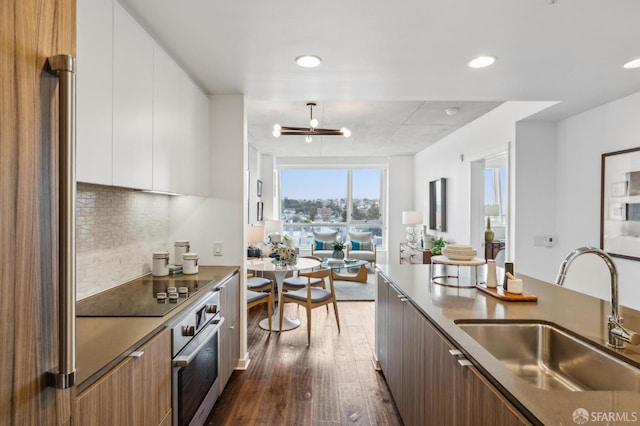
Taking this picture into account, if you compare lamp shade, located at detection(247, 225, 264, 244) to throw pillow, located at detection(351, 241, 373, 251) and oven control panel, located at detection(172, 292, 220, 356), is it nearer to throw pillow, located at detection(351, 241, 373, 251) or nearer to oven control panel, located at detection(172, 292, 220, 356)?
oven control panel, located at detection(172, 292, 220, 356)

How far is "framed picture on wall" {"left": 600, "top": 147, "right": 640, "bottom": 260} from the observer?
279cm

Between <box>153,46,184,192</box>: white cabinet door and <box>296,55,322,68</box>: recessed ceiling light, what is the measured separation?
31.3 inches

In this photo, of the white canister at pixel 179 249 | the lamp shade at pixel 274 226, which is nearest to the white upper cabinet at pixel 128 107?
the white canister at pixel 179 249

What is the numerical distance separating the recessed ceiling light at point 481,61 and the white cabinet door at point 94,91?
2036mm

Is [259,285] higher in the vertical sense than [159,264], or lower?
lower

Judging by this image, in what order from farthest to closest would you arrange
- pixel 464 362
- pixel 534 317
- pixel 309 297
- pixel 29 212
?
pixel 309 297
pixel 534 317
pixel 464 362
pixel 29 212

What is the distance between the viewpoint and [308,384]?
2.65m

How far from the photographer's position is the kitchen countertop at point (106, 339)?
3.45ft

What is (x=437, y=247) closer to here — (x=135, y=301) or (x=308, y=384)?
(x=308, y=384)

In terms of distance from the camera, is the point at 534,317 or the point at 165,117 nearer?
the point at 534,317

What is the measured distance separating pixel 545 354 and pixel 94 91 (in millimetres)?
2136

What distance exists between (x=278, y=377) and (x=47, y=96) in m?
2.57

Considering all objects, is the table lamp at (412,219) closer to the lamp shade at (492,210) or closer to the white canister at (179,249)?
the lamp shade at (492,210)

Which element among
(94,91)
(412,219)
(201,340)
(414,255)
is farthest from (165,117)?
(412,219)
